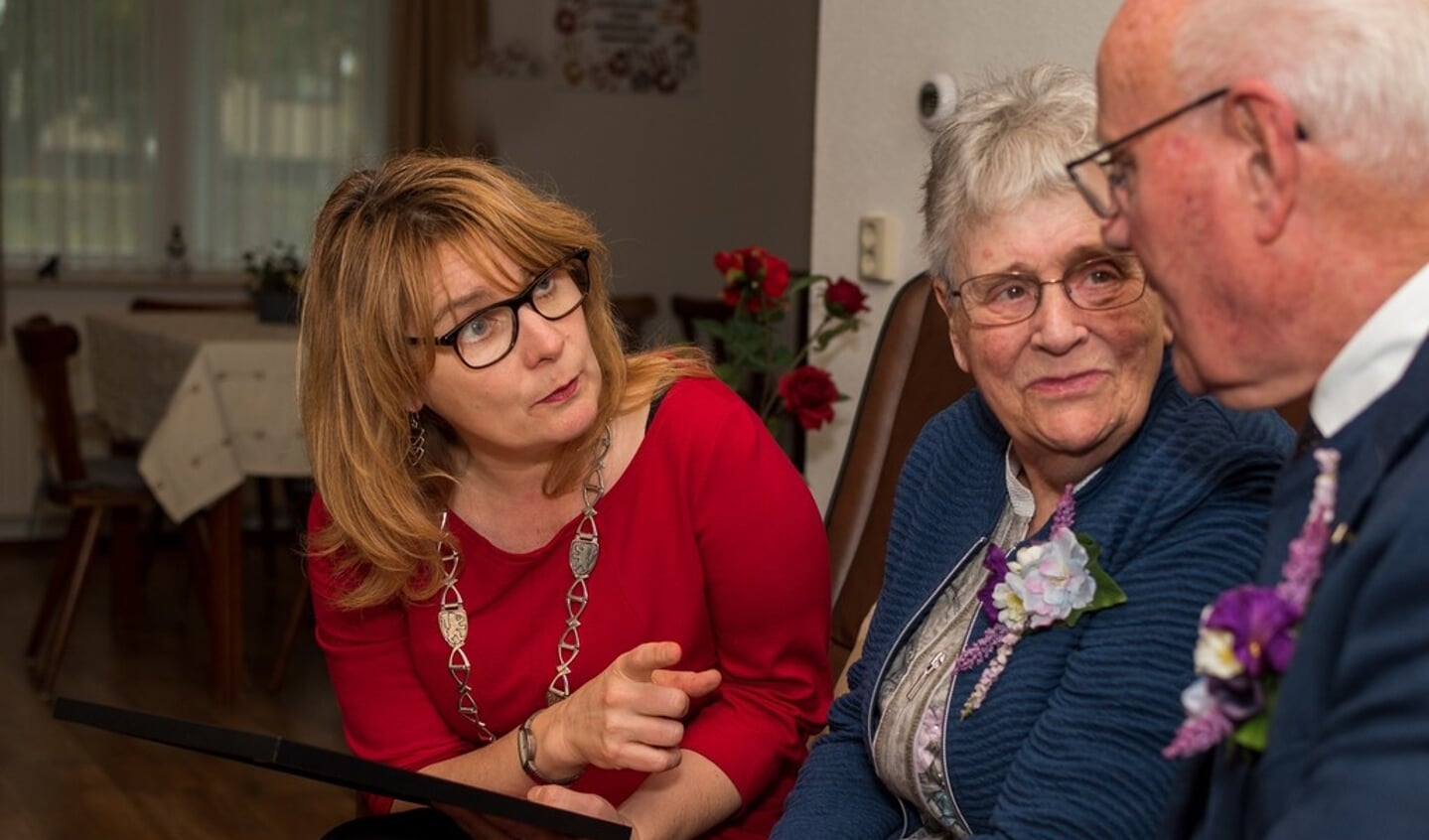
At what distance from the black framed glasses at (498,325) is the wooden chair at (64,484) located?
3197mm

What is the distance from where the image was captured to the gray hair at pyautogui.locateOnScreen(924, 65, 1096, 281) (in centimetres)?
141

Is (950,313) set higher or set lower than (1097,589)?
higher

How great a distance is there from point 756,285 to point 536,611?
126 centimetres

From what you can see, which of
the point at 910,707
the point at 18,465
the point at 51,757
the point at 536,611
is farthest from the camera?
the point at 18,465

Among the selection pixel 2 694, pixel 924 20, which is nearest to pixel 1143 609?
pixel 924 20

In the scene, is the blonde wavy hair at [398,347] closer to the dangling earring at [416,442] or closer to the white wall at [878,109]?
the dangling earring at [416,442]

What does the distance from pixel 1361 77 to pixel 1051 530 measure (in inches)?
24.8

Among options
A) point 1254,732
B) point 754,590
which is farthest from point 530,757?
point 1254,732

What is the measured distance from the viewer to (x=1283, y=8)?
908 mm

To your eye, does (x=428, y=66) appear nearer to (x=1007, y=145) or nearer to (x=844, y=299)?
(x=844, y=299)

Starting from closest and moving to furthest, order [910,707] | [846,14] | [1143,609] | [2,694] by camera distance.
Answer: [1143,609], [910,707], [846,14], [2,694]

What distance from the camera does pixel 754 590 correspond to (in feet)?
5.92

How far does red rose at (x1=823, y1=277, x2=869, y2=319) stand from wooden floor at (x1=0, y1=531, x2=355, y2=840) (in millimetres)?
1613

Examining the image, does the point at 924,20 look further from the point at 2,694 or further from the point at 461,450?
the point at 2,694
